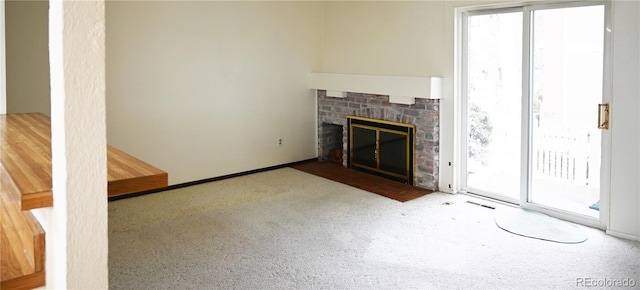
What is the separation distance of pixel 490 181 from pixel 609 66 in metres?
1.70

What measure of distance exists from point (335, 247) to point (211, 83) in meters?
2.90

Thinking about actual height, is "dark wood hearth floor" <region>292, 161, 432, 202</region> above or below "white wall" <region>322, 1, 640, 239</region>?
below

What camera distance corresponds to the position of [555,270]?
3.61 meters

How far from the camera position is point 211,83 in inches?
240

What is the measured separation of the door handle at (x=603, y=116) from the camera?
4.26 meters

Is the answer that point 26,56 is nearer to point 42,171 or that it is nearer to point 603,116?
point 42,171

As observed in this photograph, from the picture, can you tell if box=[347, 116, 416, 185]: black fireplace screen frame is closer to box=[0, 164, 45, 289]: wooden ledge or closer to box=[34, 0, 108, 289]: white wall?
box=[0, 164, 45, 289]: wooden ledge

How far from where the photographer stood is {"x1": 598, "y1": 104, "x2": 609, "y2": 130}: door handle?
426cm

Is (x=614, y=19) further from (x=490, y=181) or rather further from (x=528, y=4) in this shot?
(x=490, y=181)

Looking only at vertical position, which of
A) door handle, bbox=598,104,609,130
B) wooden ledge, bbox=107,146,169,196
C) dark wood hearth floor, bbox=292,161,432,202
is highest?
door handle, bbox=598,104,609,130

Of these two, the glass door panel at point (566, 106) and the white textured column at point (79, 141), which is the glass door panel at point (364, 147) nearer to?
the glass door panel at point (566, 106)

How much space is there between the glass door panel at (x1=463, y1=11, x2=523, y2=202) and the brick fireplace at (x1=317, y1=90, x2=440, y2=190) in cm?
37

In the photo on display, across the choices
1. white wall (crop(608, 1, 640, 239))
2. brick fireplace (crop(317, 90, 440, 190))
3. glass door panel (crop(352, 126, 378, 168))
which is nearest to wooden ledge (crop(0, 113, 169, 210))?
white wall (crop(608, 1, 640, 239))

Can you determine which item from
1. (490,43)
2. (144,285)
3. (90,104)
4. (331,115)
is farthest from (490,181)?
(90,104)
